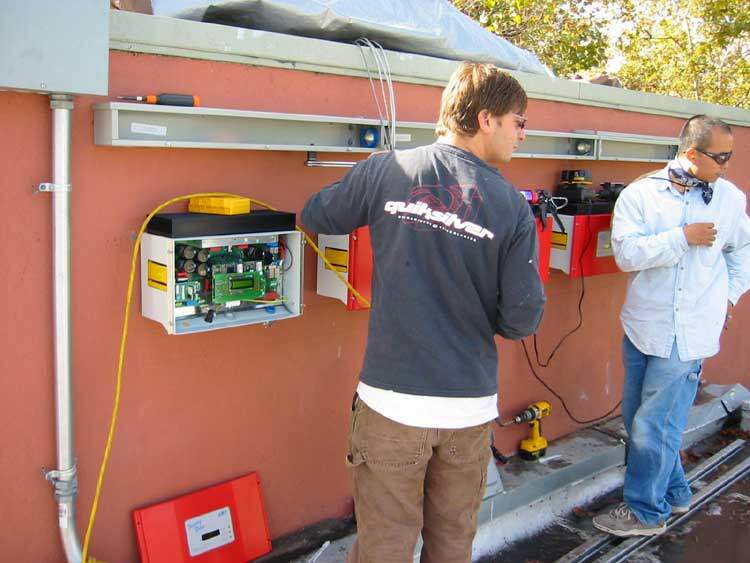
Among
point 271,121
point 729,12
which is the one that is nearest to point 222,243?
point 271,121

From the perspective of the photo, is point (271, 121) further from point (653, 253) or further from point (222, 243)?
point (653, 253)

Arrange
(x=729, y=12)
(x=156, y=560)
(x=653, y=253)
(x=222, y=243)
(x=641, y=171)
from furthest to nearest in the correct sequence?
(x=729, y=12)
(x=641, y=171)
(x=653, y=253)
(x=156, y=560)
(x=222, y=243)

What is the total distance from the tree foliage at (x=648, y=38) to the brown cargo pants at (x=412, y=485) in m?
7.61

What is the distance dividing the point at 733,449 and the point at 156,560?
13.0 feet

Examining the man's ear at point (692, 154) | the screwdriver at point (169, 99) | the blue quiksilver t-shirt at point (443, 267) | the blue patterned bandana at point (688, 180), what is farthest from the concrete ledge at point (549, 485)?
the screwdriver at point (169, 99)

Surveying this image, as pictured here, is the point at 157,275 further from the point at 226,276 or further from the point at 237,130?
the point at 237,130

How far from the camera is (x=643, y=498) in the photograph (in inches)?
146

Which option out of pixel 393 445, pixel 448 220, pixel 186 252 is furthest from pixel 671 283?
pixel 186 252

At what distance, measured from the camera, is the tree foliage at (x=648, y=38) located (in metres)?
9.35

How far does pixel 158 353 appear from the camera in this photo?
272cm

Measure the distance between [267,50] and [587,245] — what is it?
2.18 metres

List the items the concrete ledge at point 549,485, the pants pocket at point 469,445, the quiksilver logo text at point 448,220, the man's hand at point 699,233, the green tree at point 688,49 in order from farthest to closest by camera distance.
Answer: the green tree at point 688,49 < the concrete ledge at point 549,485 < the man's hand at point 699,233 < the pants pocket at point 469,445 < the quiksilver logo text at point 448,220

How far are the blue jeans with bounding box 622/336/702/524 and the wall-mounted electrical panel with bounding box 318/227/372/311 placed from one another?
5.17ft

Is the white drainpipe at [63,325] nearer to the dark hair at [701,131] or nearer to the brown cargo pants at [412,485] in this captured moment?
the brown cargo pants at [412,485]
